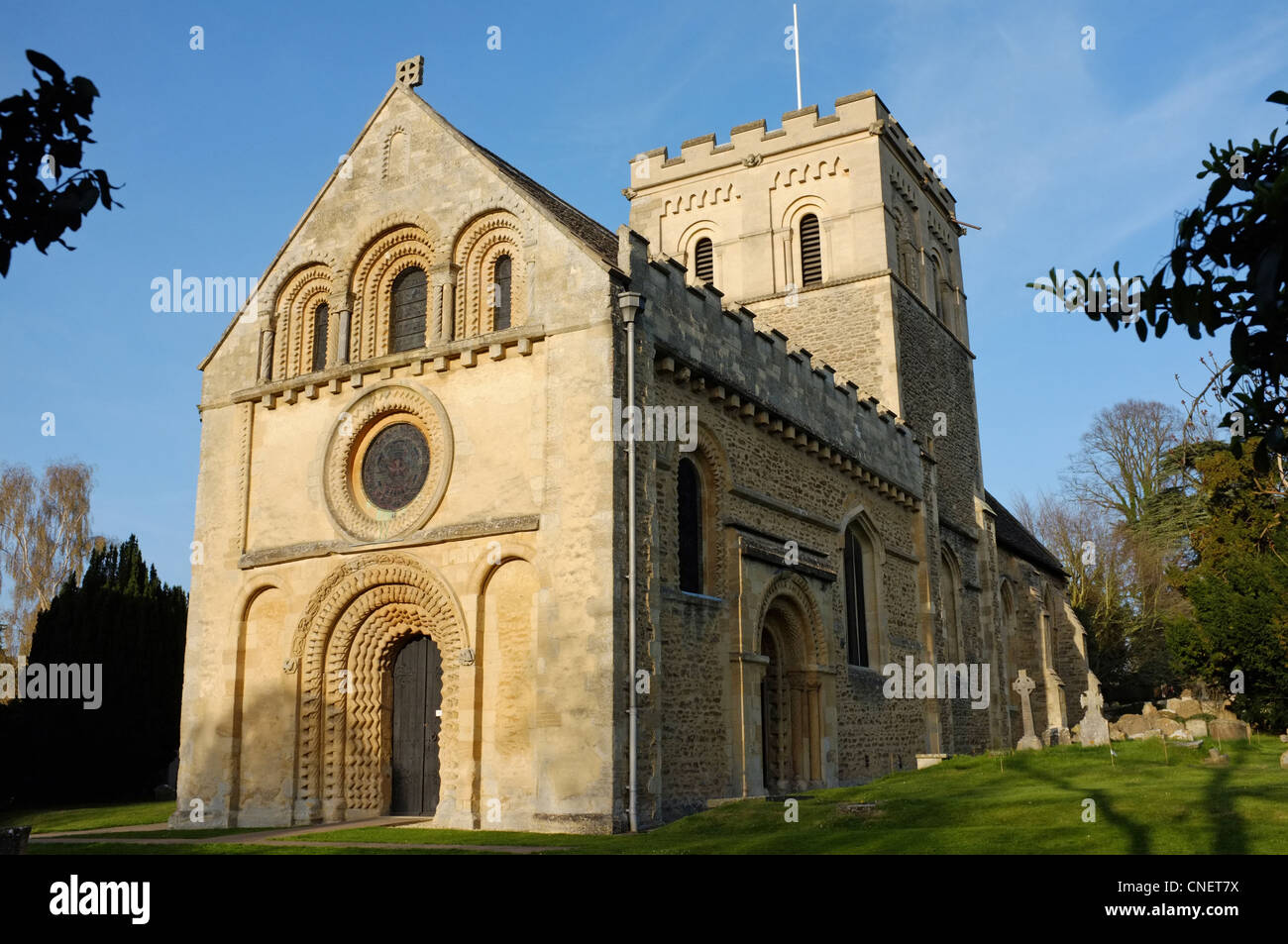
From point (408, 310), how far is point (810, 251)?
563 inches

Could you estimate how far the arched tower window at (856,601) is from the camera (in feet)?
70.9

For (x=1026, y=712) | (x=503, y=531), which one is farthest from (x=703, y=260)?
(x=503, y=531)

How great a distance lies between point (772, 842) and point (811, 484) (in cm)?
1046

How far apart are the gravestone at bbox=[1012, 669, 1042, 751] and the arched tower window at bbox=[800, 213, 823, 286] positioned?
11.7 meters

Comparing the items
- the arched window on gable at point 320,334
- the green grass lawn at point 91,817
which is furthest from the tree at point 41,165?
the green grass lawn at point 91,817

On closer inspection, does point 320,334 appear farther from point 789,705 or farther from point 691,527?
point 789,705

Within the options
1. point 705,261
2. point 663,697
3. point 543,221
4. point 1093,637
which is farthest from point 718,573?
point 1093,637

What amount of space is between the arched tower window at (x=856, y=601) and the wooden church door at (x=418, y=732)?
869 cm

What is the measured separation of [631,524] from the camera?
1438 cm

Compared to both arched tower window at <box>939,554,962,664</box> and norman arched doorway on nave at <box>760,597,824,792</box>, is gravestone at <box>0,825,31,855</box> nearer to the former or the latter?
norman arched doorway on nave at <box>760,597,824,792</box>

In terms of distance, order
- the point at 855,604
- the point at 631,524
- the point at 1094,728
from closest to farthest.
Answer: the point at 631,524 → the point at 855,604 → the point at 1094,728

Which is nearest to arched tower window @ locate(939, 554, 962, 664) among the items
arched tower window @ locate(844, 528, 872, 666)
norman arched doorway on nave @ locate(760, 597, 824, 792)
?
arched tower window @ locate(844, 528, 872, 666)

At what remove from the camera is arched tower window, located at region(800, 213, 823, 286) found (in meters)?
28.5

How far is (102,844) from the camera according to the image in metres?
13.7
